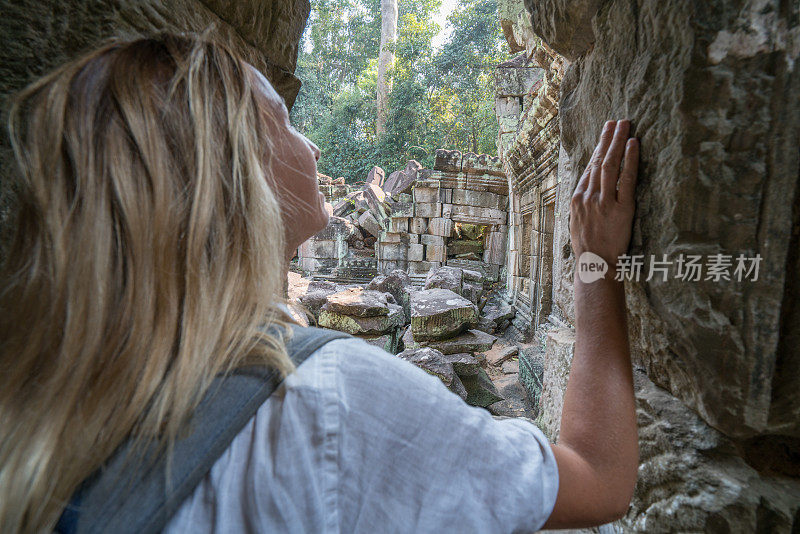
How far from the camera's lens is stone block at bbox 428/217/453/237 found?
32.1 feet

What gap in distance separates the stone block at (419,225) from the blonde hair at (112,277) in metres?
9.42

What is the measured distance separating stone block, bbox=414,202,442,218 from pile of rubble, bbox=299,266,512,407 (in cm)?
308

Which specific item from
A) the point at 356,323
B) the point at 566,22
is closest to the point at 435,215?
the point at 356,323

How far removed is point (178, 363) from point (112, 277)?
0.14 m

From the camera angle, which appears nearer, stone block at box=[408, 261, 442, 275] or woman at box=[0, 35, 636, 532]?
woman at box=[0, 35, 636, 532]

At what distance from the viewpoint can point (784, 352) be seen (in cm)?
59

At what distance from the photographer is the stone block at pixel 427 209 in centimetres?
973

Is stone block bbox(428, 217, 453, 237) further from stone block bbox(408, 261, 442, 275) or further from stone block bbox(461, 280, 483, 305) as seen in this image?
stone block bbox(461, 280, 483, 305)

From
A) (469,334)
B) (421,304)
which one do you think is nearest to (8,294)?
(421,304)

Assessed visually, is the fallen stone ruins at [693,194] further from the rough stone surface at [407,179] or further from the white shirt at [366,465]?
the rough stone surface at [407,179]

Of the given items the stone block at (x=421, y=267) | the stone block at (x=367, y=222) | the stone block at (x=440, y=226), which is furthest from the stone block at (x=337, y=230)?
the stone block at (x=440, y=226)

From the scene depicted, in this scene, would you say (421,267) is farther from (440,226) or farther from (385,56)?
(385,56)

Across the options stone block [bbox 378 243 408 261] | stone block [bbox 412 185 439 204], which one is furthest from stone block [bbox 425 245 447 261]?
stone block [bbox 412 185 439 204]

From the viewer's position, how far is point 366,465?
0.50 m
